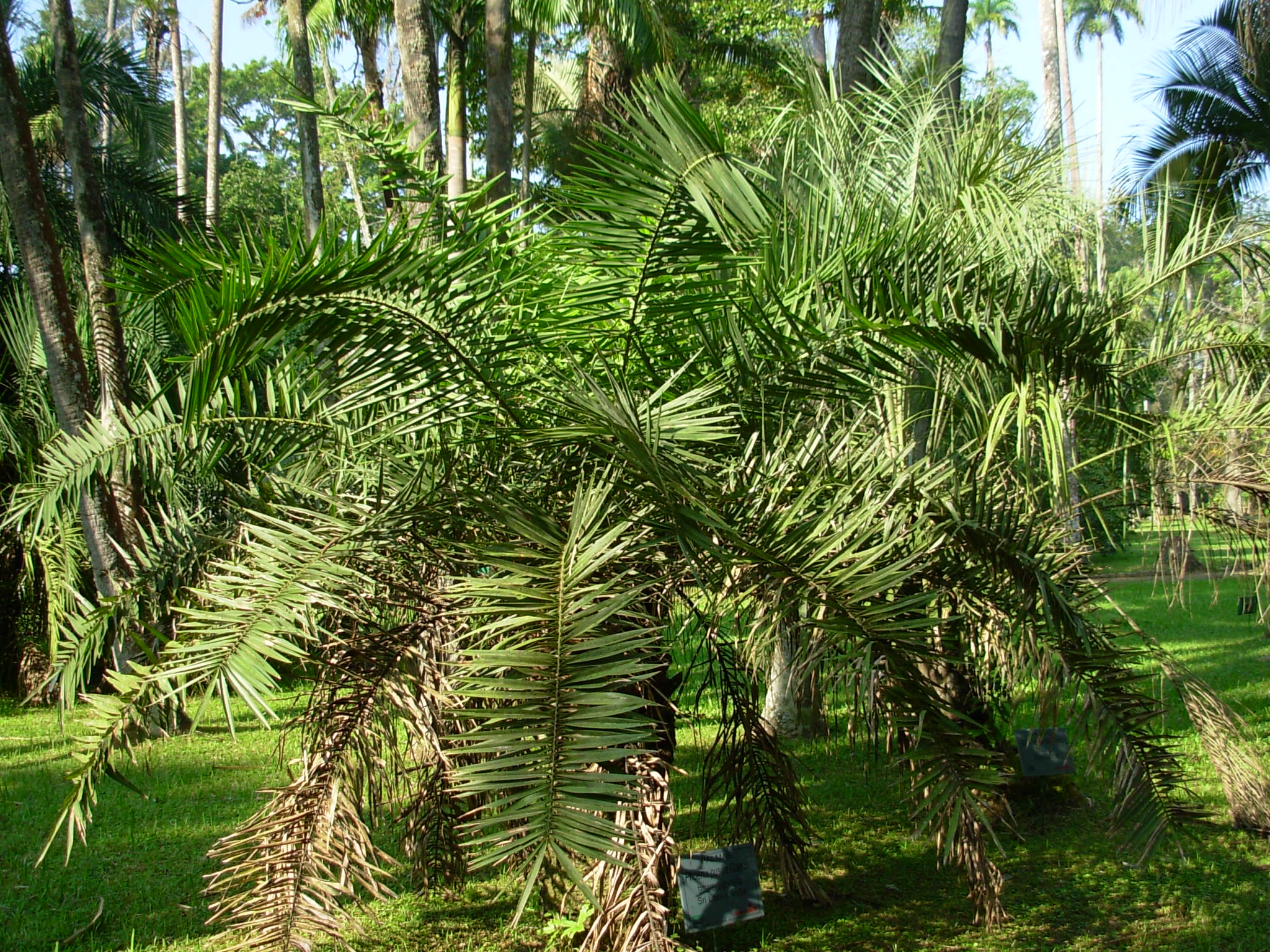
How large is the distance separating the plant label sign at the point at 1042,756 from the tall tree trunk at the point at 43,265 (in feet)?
15.9

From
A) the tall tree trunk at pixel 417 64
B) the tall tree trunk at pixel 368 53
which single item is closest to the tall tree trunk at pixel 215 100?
the tall tree trunk at pixel 368 53

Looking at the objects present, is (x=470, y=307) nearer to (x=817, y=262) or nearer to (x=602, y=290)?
(x=602, y=290)

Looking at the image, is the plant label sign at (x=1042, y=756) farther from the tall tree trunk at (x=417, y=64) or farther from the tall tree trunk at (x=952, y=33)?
the tall tree trunk at (x=417, y=64)

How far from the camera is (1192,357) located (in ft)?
15.8

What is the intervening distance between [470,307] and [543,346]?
36cm

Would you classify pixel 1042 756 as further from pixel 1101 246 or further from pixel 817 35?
pixel 817 35

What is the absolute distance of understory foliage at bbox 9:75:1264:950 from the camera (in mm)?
2594

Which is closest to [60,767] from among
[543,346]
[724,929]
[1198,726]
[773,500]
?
[724,929]

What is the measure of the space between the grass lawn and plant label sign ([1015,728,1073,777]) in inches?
16.8

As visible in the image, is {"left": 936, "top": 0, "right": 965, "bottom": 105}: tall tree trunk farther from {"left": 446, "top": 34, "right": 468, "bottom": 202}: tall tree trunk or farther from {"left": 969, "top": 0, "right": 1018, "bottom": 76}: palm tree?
{"left": 969, "top": 0, "right": 1018, "bottom": 76}: palm tree

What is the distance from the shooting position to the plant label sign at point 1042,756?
17.7 feet

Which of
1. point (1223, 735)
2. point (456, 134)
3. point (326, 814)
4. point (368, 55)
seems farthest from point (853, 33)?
point (368, 55)

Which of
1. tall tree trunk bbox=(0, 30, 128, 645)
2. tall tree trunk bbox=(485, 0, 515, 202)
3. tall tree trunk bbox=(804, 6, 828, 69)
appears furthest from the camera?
tall tree trunk bbox=(804, 6, 828, 69)

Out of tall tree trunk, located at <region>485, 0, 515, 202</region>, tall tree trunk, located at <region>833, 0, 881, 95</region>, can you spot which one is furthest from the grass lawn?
tall tree trunk, located at <region>485, 0, 515, 202</region>
